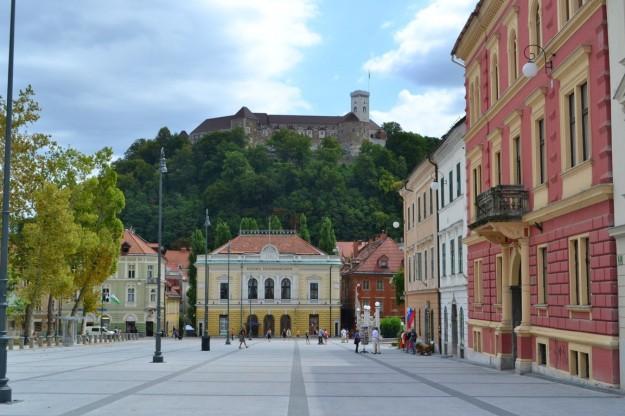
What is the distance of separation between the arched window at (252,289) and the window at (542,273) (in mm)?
71159

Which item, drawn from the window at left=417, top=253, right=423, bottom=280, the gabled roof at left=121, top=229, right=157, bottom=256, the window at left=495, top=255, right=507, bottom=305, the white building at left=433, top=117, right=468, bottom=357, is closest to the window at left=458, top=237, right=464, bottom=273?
the white building at left=433, top=117, right=468, bottom=357

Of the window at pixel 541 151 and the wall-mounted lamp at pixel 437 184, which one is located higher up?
the wall-mounted lamp at pixel 437 184

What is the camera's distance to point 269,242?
97812 mm

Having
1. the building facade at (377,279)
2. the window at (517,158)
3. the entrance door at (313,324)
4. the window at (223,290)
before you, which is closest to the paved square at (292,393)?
the window at (517,158)

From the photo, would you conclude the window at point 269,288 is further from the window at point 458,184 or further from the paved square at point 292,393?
the paved square at point 292,393

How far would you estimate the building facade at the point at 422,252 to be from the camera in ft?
149

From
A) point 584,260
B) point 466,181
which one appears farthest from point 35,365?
point 584,260

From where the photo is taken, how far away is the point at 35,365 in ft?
105

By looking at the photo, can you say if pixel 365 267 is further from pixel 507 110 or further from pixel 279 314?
pixel 507 110

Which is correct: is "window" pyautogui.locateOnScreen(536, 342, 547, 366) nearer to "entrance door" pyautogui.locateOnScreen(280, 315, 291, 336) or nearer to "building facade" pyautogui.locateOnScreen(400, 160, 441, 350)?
"building facade" pyautogui.locateOnScreen(400, 160, 441, 350)

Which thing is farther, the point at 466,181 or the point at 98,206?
the point at 98,206

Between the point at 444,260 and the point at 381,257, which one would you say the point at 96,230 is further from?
the point at 381,257

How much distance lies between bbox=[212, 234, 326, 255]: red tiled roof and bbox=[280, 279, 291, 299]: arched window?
347 centimetres

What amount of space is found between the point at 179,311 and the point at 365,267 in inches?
1163
